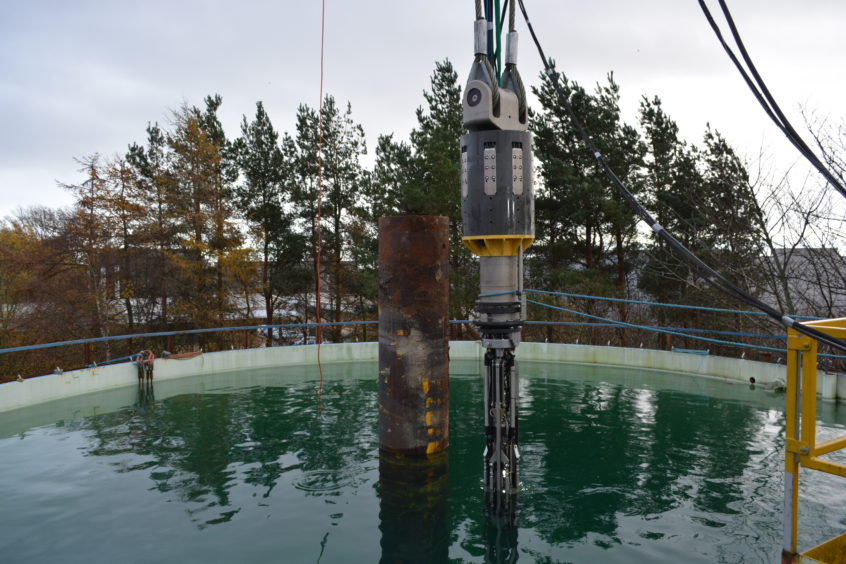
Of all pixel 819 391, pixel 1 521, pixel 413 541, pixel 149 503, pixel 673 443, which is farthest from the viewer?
pixel 819 391

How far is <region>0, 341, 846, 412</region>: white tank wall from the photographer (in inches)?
469

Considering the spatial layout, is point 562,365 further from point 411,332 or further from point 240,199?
point 240,199

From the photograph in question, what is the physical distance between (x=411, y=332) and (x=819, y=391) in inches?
409

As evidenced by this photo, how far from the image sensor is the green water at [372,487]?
5.45 m

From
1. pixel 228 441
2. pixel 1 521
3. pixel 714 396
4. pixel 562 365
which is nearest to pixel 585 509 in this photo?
pixel 228 441

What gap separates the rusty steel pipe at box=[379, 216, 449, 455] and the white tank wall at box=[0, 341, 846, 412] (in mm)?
9236

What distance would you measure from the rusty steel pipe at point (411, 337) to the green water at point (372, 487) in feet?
1.58

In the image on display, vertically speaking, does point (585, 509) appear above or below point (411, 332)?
below

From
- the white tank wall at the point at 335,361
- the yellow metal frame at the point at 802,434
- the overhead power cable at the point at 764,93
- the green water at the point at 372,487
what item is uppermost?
the overhead power cable at the point at 764,93

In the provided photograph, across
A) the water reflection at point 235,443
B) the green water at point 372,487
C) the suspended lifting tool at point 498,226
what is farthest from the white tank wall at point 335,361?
the suspended lifting tool at point 498,226

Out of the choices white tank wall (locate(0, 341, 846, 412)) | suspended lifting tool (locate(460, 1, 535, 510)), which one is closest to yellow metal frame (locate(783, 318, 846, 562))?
suspended lifting tool (locate(460, 1, 535, 510))

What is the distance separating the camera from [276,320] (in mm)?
34125

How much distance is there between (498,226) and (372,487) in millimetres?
3501

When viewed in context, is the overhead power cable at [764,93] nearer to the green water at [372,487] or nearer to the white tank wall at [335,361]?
the green water at [372,487]
